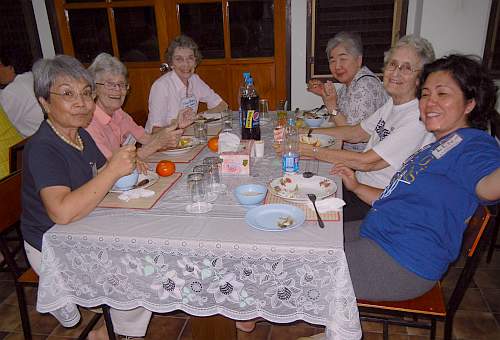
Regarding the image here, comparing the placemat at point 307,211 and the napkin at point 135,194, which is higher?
the napkin at point 135,194

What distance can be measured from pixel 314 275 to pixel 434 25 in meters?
3.05

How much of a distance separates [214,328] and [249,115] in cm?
109

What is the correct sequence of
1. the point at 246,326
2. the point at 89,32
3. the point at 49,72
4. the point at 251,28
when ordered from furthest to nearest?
the point at 89,32
the point at 251,28
the point at 246,326
the point at 49,72

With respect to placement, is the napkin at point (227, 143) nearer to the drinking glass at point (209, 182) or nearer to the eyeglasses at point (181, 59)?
the drinking glass at point (209, 182)

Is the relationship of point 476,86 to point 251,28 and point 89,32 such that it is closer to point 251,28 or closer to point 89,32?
point 251,28

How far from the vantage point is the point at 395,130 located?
1806 mm

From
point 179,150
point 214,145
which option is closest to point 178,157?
point 179,150

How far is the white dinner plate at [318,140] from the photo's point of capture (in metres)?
2.10

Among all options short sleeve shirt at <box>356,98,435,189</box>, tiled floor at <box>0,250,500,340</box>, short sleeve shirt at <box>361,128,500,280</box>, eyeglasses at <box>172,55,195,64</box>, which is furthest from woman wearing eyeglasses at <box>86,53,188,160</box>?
short sleeve shirt at <box>361,128,500,280</box>

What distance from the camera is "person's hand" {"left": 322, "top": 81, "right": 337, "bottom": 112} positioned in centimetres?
262

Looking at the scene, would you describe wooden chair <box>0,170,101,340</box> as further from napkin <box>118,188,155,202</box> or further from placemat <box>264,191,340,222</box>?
placemat <box>264,191,340,222</box>

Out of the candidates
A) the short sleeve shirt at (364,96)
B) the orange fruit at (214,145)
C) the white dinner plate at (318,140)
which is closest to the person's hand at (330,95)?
the short sleeve shirt at (364,96)

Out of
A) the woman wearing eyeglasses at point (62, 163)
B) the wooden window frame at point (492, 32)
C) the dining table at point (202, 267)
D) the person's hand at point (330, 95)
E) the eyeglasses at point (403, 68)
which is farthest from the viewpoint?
the wooden window frame at point (492, 32)

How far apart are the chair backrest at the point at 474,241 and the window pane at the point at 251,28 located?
307 cm
